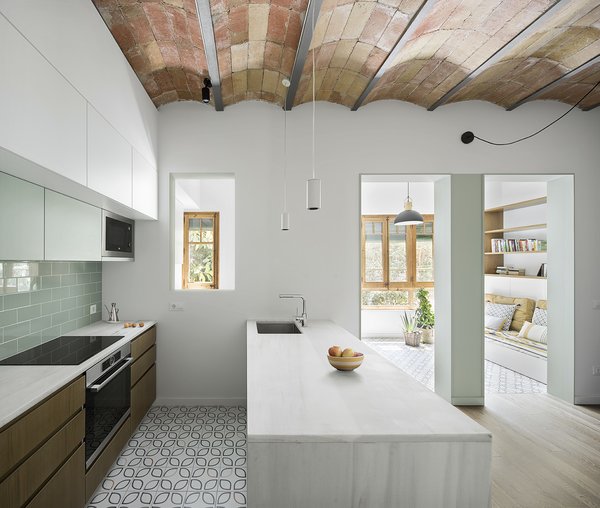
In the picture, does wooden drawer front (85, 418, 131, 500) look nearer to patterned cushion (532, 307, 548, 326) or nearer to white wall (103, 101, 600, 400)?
white wall (103, 101, 600, 400)

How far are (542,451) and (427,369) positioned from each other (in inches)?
81.1

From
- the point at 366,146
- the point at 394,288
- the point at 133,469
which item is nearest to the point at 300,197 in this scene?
the point at 366,146

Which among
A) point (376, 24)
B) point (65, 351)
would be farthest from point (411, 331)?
point (65, 351)

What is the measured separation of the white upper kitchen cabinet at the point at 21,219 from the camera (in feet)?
5.72

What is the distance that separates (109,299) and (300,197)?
6.75ft

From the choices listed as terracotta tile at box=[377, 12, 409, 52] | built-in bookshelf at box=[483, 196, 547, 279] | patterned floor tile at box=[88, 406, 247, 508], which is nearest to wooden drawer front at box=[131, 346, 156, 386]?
patterned floor tile at box=[88, 406, 247, 508]

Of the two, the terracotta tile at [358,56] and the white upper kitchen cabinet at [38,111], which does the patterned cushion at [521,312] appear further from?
the white upper kitchen cabinet at [38,111]

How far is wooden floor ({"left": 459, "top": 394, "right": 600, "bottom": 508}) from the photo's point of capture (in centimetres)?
224

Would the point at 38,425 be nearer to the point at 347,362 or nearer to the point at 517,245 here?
the point at 347,362

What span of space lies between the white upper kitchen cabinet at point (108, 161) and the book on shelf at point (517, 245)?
4.74 m

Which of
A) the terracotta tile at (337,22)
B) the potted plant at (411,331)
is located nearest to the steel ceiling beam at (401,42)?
the terracotta tile at (337,22)

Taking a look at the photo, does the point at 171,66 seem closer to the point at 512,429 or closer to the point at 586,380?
the point at 512,429

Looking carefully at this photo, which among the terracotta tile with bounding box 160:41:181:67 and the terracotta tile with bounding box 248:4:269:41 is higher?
the terracotta tile with bounding box 248:4:269:41

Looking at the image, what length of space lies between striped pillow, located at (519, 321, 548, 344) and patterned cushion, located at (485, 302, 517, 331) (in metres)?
0.33
